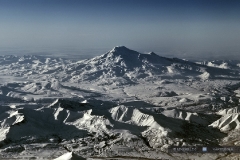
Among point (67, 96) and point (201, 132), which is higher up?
point (201, 132)

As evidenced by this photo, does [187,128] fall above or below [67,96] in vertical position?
above

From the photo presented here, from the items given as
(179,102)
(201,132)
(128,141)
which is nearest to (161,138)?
(128,141)

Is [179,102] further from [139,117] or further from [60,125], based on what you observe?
[60,125]

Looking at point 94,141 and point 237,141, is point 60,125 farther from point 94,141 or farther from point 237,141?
point 237,141

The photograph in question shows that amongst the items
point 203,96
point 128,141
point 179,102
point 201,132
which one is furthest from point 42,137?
point 203,96

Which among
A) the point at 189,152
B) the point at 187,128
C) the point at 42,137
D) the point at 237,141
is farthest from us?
the point at 187,128

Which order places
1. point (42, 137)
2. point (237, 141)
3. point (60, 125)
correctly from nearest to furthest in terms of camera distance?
point (237, 141)
point (42, 137)
point (60, 125)

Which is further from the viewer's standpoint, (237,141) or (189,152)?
(237,141)

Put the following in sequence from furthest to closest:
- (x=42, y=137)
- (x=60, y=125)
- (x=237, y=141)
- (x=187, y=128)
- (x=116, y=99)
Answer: (x=116, y=99)
(x=60, y=125)
(x=187, y=128)
(x=42, y=137)
(x=237, y=141)

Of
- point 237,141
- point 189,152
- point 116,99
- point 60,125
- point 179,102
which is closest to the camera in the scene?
point 189,152
